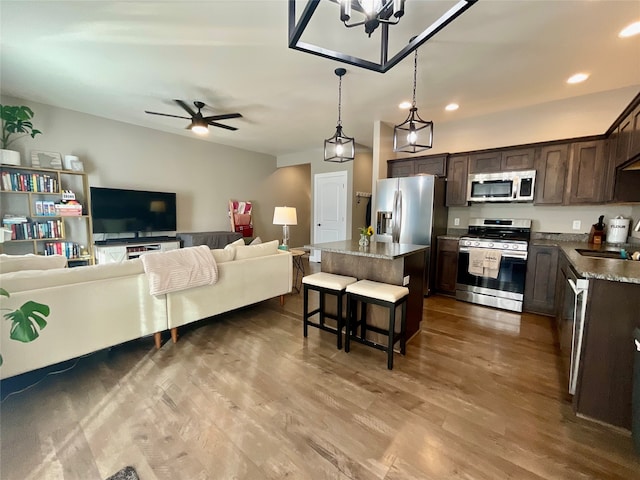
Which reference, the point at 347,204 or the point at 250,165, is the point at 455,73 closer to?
the point at 347,204

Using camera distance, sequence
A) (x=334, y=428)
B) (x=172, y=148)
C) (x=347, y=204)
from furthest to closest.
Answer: (x=347, y=204) → (x=172, y=148) → (x=334, y=428)

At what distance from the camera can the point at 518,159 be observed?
3617 millimetres

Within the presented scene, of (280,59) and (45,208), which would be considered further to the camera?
(45,208)

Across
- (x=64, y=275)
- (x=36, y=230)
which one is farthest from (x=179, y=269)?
(x=36, y=230)

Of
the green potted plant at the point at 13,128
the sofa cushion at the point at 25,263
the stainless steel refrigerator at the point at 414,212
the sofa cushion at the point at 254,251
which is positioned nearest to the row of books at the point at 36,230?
the green potted plant at the point at 13,128

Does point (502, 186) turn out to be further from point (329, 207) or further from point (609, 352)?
point (329, 207)

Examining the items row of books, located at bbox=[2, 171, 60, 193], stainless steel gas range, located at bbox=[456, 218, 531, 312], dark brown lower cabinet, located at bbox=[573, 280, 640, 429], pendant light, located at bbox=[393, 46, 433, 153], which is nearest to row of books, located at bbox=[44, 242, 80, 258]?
row of books, located at bbox=[2, 171, 60, 193]

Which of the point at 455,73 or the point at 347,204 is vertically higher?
the point at 455,73

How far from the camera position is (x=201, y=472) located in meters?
1.33

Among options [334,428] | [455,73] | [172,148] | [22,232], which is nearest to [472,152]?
[455,73]

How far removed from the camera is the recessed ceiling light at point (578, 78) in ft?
9.56

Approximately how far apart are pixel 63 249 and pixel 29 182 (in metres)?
1.02

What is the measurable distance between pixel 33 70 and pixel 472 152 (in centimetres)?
562

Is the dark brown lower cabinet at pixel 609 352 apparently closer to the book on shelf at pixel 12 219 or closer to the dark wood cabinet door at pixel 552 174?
the dark wood cabinet door at pixel 552 174
